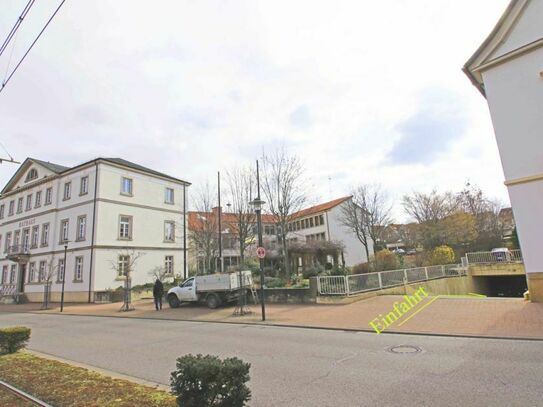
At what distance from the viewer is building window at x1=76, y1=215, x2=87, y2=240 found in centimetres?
3144

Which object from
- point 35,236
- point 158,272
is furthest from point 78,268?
point 35,236

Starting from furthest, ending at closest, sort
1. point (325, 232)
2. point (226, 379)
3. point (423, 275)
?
point (325, 232), point (423, 275), point (226, 379)

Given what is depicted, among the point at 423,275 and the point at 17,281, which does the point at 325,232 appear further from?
the point at 17,281

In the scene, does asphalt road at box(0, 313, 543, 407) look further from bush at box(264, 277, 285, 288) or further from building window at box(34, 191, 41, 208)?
building window at box(34, 191, 41, 208)

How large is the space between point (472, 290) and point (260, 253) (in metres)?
22.4

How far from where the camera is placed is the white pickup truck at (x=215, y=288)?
19.2 m

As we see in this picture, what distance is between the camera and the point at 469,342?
853cm

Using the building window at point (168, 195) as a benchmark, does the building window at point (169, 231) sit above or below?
below

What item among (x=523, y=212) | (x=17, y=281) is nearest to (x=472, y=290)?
(x=523, y=212)

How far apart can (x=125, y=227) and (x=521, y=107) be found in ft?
102

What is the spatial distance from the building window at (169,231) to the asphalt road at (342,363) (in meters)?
25.0

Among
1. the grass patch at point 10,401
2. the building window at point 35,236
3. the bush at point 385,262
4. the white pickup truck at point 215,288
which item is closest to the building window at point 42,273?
the building window at point 35,236

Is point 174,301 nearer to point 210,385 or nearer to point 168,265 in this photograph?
point 168,265

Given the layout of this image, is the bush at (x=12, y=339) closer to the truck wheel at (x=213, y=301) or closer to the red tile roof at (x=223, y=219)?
the truck wheel at (x=213, y=301)
